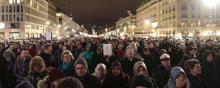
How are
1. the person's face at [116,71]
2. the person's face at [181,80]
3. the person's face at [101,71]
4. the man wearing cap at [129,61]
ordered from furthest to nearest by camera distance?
the man wearing cap at [129,61], the person's face at [101,71], the person's face at [116,71], the person's face at [181,80]

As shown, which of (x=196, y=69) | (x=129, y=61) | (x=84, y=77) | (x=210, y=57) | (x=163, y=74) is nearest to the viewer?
(x=196, y=69)

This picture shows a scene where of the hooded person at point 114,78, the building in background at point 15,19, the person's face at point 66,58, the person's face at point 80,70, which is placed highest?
the building in background at point 15,19

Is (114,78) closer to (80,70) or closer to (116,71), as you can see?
(116,71)

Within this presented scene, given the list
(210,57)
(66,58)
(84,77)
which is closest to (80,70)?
(84,77)

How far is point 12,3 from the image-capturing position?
118688 millimetres

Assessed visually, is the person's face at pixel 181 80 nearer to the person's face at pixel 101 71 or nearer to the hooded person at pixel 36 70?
the person's face at pixel 101 71

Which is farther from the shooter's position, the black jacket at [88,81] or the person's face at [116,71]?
the person's face at [116,71]

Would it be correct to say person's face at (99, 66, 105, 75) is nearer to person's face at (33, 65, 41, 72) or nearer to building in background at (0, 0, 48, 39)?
person's face at (33, 65, 41, 72)

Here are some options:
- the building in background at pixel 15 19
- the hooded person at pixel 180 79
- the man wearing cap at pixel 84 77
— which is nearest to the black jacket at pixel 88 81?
the man wearing cap at pixel 84 77

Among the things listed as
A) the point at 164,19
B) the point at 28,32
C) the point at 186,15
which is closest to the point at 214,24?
the point at 186,15

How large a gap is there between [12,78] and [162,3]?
453 feet

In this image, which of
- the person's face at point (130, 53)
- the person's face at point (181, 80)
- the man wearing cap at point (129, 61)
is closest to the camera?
the person's face at point (181, 80)

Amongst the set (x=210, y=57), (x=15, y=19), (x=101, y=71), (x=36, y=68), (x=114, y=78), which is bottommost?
(x=114, y=78)

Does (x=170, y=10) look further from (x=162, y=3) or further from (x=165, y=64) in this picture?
(x=165, y=64)
